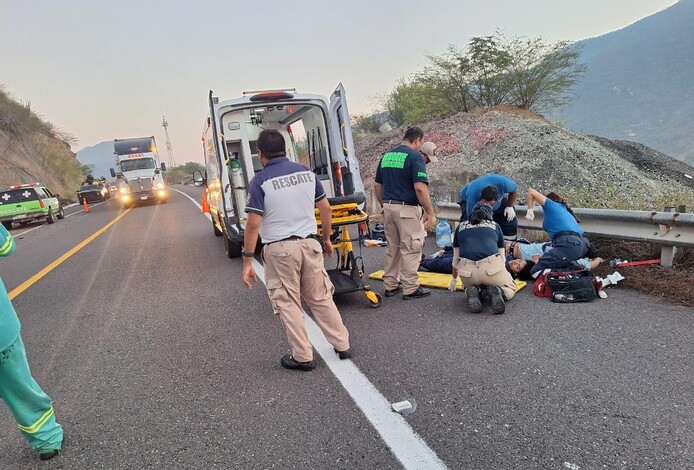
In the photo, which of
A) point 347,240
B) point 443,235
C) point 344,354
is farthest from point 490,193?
point 344,354

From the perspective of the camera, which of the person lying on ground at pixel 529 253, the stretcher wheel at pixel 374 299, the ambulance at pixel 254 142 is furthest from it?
the ambulance at pixel 254 142

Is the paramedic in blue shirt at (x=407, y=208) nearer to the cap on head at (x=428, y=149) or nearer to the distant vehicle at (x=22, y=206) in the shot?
the cap on head at (x=428, y=149)

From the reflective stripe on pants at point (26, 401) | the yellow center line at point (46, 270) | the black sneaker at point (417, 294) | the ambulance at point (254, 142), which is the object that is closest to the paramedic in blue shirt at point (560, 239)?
the black sneaker at point (417, 294)

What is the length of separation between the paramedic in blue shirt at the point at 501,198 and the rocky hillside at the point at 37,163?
36.0 meters

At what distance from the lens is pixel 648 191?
12211 mm

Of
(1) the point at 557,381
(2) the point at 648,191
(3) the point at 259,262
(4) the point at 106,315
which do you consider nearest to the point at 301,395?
(1) the point at 557,381

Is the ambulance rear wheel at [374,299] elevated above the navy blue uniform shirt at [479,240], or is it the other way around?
the navy blue uniform shirt at [479,240]

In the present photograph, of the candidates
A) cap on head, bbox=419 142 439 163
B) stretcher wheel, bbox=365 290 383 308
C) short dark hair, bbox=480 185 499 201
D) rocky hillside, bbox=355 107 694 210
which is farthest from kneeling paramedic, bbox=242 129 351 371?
rocky hillside, bbox=355 107 694 210

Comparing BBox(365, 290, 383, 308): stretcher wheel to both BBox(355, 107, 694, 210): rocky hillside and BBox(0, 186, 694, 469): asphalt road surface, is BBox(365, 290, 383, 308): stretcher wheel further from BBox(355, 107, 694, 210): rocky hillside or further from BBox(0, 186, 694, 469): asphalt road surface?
BBox(355, 107, 694, 210): rocky hillside

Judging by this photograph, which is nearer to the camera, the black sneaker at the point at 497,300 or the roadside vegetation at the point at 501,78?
the black sneaker at the point at 497,300

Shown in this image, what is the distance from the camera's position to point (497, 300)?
14.4 ft

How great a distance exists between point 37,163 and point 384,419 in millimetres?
46936

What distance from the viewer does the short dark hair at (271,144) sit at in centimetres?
344

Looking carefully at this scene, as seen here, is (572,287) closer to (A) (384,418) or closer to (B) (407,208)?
(B) (407,208)
